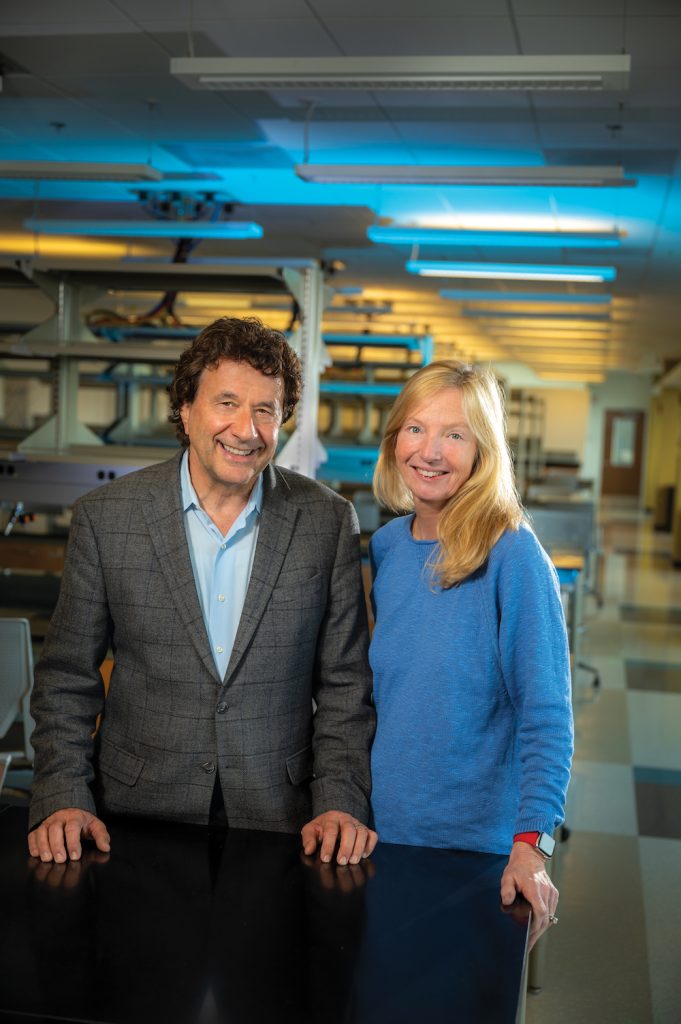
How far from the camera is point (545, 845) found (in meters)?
1.36

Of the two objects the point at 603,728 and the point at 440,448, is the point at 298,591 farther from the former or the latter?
the point at 603,728

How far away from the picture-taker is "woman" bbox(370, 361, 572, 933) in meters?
1.45

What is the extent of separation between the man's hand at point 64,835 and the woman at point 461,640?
16.3 inches

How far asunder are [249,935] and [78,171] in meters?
5.29

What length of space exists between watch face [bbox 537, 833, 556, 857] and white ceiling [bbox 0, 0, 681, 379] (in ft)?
12.8

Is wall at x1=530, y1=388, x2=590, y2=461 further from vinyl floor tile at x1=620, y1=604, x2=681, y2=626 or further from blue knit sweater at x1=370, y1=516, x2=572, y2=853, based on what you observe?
blue knit sweater at x1=370, y1=516, x2=572, y2=853

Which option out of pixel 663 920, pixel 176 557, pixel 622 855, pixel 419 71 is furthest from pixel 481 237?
pixel 176 557

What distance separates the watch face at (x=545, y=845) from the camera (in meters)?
1.35

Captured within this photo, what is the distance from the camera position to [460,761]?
151cm

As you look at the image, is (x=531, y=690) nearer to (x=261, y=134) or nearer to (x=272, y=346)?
(x=272, y=346)

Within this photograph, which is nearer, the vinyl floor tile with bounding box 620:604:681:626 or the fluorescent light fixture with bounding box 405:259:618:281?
the fluorescent light fixture with bounding box 405:259:618:281

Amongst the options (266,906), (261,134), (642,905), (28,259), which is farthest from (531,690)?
(261,134)

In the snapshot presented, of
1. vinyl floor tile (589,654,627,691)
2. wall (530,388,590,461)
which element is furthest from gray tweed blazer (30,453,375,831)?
wall (530,388,590,461)

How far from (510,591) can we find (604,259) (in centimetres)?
922
